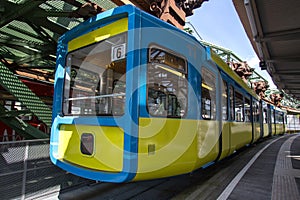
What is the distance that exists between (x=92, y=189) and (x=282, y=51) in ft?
22.1

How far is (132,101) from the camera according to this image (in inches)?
92.0

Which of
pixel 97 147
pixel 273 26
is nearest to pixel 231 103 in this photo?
pixel 273 26

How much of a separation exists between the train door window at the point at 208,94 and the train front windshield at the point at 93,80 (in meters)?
1.46

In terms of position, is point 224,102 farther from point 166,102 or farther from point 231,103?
point 166,102

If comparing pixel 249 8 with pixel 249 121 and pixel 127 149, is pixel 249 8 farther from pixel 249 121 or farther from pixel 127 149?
pixel 249 121

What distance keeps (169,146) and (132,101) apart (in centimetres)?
83

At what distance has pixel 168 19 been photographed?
482 cm

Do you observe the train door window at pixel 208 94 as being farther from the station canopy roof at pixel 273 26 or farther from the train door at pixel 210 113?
the station canopy roof at pixel 273 26

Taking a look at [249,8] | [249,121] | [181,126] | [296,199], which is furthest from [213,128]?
[249,121]

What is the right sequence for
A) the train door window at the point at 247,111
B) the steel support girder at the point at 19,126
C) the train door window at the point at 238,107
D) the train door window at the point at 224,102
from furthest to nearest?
the train door window at the point at 247,111 → the train door window at the point at 238,107 → the train door window at the point at 224,102 → the steel support girder at the point at 19,126

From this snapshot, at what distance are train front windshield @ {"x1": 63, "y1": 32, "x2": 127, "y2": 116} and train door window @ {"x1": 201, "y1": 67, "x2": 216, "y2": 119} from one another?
146cm

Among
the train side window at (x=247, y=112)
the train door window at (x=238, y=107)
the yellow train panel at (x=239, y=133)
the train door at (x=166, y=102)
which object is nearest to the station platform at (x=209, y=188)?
the yellow train panel at (x=239, y=133)

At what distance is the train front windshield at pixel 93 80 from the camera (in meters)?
3.05

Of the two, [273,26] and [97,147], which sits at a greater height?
[273,26]
